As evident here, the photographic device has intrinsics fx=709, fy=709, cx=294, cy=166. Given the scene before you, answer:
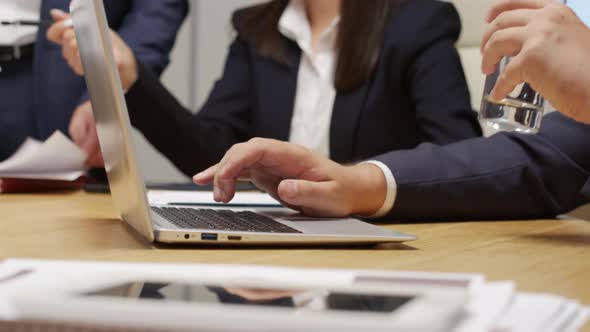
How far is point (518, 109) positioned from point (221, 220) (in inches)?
15.2

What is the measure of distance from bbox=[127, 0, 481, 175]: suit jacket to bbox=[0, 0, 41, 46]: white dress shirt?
30 centimetres

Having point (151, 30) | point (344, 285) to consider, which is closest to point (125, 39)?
point (151, 30)

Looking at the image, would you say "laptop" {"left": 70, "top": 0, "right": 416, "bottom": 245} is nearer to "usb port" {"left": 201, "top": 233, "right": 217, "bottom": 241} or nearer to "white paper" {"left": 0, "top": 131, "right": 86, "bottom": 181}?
"usb port" {"left": 201, "top": 233, "right": 217, "bottom": 241}

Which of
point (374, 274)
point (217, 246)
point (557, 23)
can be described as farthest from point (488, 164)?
point (374, 274)

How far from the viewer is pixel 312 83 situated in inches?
64.2

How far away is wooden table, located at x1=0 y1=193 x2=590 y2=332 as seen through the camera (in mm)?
595

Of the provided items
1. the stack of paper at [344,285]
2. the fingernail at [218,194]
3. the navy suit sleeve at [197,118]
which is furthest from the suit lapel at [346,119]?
the stack of paper at [344,285]

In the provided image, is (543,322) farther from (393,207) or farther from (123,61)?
(123,61)

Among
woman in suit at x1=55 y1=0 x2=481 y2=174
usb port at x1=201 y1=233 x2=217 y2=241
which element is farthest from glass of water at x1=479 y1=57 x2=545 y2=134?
woman in suit at x1=55 y1=0 x2=481 y2=174

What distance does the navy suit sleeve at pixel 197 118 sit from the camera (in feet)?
4.38

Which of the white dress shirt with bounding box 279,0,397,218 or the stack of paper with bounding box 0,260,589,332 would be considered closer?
the stack of paper with bounding box 0,260,589,332

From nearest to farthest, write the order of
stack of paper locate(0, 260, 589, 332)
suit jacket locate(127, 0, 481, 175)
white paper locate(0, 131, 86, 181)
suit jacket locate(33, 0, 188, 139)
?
stack of paper locate(0, 260, 589, 332), white paper locate(0, 131, 86, 181), suit jacket locate(127, 0, 481, 175), suit jacket locate(33, 0, 188, 139)

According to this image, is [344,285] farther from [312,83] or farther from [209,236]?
[312,83]

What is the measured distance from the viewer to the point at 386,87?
5.04 feet
